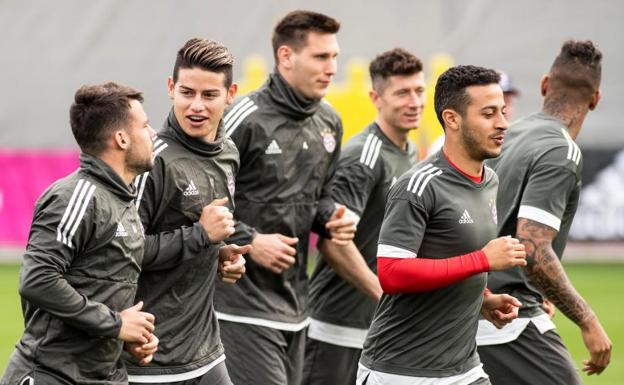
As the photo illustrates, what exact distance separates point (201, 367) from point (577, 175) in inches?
90.5

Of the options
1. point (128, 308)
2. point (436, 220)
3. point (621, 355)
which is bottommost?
point (621, 355)

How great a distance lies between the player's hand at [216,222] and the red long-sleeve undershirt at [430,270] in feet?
2.78

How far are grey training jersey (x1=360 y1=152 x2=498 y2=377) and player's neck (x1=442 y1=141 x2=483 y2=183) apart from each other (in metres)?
0.04

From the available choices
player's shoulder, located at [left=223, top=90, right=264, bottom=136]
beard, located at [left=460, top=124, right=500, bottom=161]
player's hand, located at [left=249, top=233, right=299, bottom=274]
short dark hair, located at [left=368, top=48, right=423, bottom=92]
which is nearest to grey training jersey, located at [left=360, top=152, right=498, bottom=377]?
beard, located at [left=460, top=124, right=500, bottom=161]

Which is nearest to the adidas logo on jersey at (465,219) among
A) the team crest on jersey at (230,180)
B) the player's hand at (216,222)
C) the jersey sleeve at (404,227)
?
the jersey sleeve at (404,227)

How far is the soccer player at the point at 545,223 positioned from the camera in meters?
6.71

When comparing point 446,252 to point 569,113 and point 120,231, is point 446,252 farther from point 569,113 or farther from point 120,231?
point 569,113

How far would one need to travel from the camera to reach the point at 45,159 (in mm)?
19516

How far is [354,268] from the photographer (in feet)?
26.5

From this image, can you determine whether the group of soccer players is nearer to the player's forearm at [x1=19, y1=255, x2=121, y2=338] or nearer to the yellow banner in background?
the player's forearm at [x1=19, y1=255, x2=121, y2=338]

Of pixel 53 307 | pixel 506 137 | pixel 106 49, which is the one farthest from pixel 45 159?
pixel 53 307

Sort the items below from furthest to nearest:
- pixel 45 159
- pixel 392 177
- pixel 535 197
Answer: pixel 45 159 → pixel 392 177 → pixel 535 197

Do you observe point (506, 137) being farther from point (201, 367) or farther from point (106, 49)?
point (106, 49)

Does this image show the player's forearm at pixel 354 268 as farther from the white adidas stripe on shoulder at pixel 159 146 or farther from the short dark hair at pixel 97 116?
the short dark hair at pixel 97 116
